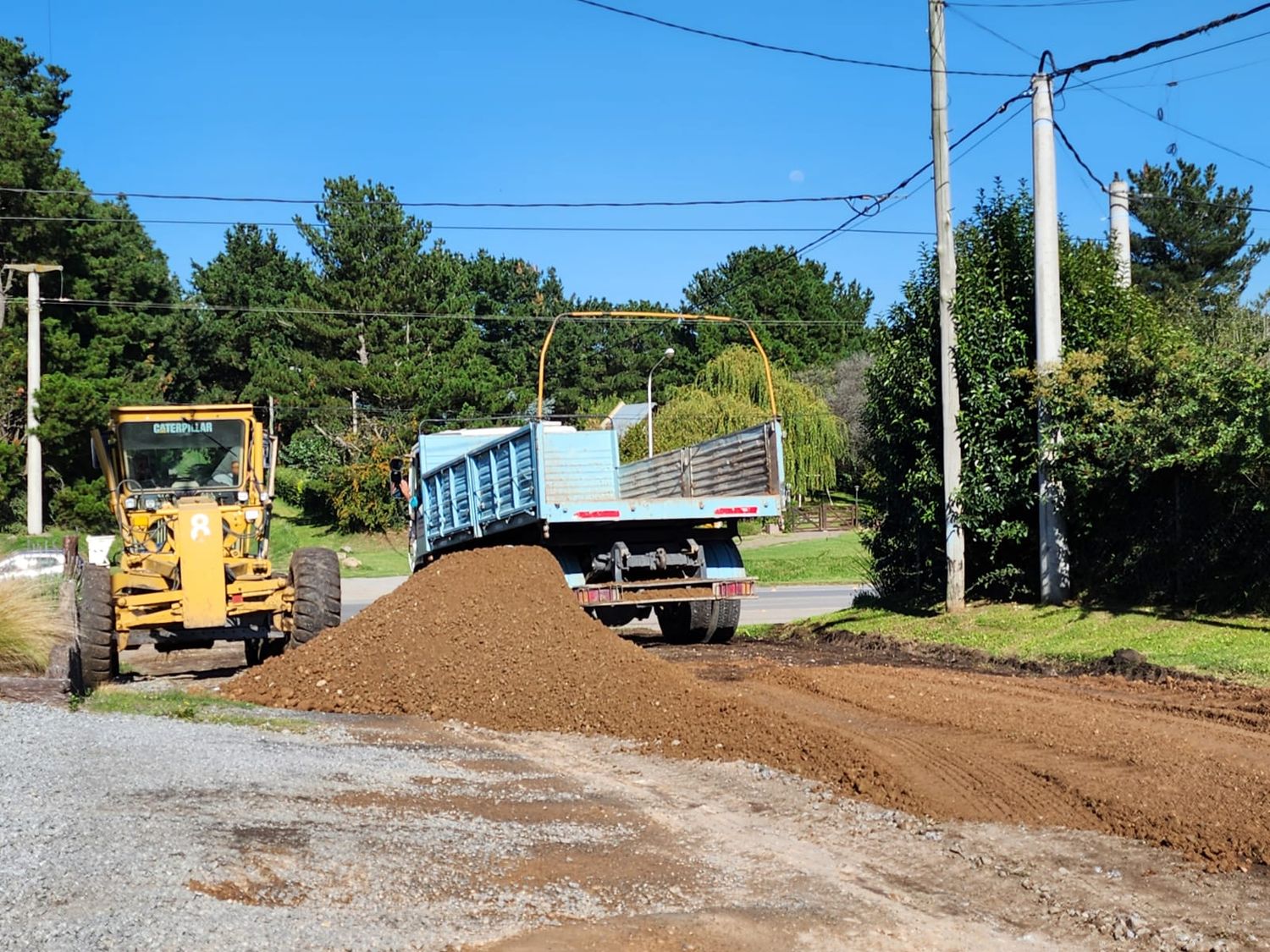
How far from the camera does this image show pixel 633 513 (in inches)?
671

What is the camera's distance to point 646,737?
10500 mm

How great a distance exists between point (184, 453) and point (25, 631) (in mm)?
2765

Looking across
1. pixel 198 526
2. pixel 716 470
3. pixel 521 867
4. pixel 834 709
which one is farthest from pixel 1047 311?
pixel 521 867

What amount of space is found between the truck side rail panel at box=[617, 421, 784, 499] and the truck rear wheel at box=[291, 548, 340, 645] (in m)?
5.45

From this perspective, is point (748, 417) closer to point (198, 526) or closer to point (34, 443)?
point (34, 443)

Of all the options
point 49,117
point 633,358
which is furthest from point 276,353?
point 633,358

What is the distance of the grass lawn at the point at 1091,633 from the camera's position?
13216 millimetres

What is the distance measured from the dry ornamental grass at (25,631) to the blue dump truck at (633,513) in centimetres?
566

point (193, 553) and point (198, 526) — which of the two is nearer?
point (193, 553)

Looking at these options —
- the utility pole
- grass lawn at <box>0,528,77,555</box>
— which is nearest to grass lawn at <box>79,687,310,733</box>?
grass lawn at <box>0,528,77,555</box>

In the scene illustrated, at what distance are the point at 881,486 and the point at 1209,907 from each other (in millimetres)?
14971

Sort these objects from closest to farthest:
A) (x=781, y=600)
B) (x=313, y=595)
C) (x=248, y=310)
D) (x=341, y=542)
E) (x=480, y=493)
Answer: (x=313, y=595) < (x=480, y=493) < (x=781, y=600) < (x=341, y=542) < (x=248, y=310)

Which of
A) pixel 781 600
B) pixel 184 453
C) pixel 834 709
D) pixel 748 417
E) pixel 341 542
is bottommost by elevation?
pixel 781 600

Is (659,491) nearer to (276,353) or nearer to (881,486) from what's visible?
(881,486)
